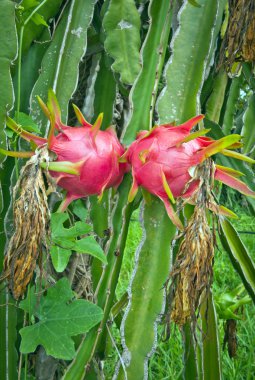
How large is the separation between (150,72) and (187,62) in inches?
2.4

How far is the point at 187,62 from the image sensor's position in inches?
35.3

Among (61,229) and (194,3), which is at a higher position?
(194,3)

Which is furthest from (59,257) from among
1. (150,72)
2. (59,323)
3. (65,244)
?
(150,72)

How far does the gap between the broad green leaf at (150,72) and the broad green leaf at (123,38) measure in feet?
0.06

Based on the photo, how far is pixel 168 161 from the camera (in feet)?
2.38

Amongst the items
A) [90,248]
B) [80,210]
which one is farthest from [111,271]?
[80,210]

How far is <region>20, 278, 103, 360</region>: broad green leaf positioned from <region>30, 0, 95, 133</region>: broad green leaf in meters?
0.25

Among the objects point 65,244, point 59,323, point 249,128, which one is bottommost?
point 59,323

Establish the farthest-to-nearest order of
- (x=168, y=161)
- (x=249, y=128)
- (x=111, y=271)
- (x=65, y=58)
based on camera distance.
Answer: (x=249, y=128), (x=65, y=58), (x=111, y=271), (x=168, y=161)

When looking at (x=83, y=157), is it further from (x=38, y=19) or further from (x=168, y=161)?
(x=38, y=19)

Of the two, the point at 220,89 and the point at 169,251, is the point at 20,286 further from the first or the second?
the point at 220,89

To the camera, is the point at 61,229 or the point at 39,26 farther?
the point at 39,26

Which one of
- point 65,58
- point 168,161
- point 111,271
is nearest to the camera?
point 168,161

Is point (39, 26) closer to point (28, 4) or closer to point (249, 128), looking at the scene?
point (28, 4)
